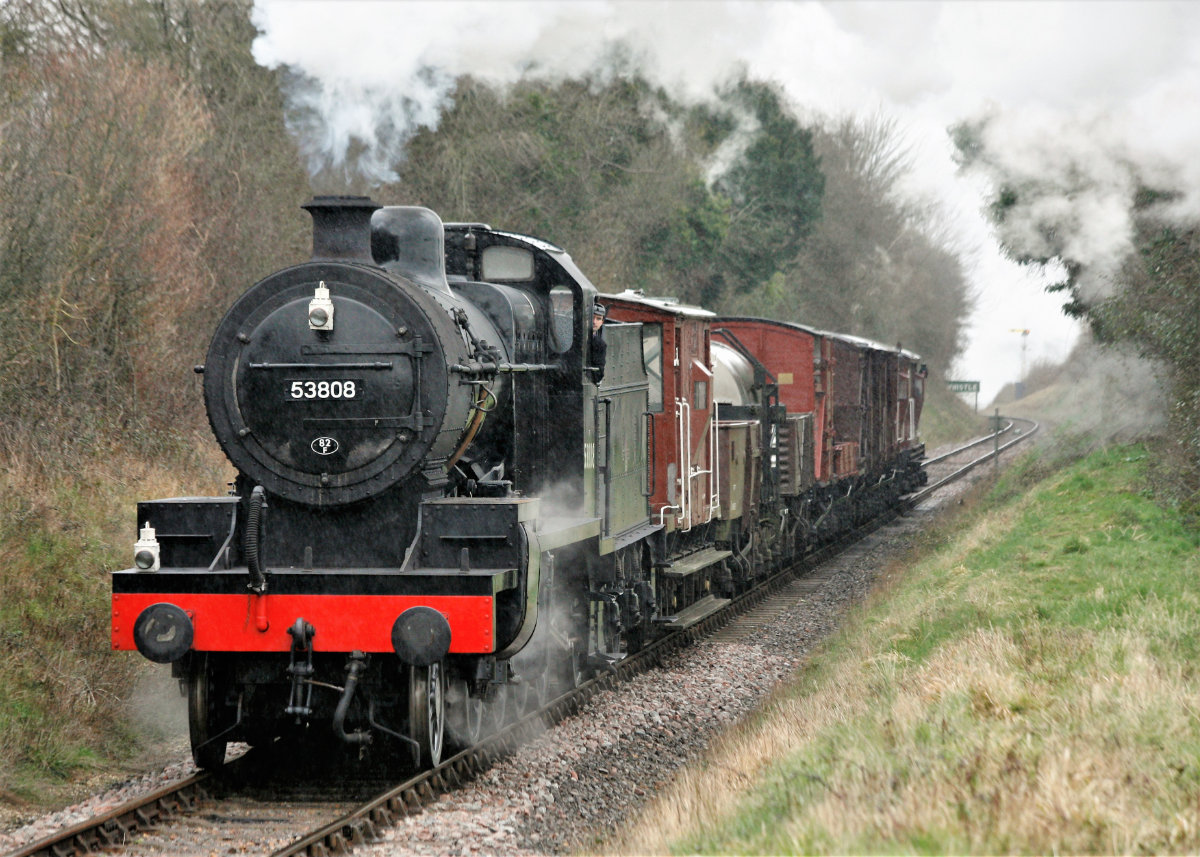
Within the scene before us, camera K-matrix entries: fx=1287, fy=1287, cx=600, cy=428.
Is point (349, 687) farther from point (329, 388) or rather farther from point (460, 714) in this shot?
point (329, 388)

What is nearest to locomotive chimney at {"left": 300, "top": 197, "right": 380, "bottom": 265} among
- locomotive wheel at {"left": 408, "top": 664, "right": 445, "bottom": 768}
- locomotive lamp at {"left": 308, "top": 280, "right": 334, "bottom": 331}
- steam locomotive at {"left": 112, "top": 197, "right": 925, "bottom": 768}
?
steam locomotive at {"left": 112, "top": 197, "right": 925, "bottom": 768}

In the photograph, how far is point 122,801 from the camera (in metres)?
6.90

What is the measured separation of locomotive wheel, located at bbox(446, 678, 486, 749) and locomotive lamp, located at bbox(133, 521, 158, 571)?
1855mm

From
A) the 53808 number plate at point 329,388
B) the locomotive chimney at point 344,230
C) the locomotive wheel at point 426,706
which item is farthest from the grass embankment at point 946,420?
the 53808 number plate at point 329,388

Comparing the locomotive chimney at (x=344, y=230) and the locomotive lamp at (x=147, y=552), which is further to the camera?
the locomotive chimney at (x=344, y=230)

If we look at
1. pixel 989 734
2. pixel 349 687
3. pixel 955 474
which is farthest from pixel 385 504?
pixel 955 474

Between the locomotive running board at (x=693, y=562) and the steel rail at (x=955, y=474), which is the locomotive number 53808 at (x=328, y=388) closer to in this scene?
the locomotive running board at (x=693, y=562)

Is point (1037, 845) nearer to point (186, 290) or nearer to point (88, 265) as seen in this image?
point (88, 265)

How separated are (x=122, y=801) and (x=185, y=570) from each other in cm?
130

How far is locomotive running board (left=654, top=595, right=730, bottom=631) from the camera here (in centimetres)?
1185

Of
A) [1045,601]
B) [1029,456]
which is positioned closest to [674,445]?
[1045,601]

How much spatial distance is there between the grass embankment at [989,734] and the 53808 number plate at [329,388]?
106 inches

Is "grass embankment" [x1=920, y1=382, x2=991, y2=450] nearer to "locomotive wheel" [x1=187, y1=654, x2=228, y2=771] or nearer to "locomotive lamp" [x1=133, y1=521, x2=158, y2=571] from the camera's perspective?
"locomotive wheel" [x1=187, y1=654, x2=228, y2=771]

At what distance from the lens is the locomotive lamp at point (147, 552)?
A: 6.80 m
